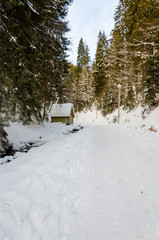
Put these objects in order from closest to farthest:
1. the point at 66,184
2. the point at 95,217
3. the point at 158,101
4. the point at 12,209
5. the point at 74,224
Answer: the point at 12,209 → the point at 74,224 → the point at 95,217 → the point at 66,184 → the point at 158,101

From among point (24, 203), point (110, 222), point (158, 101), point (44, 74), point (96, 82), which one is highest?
point (96, 82)

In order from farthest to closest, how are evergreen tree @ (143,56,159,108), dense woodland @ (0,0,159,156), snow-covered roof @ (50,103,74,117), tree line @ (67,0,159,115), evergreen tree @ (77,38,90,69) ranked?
evergreen tree @ (77,38,90,69) < snow-covered roof @ (50,103,74,117) < tree line @ (67,0,159,115) < evergreen tree @ (143,56,159,108) < dense woodland @ (0,0,159,156)

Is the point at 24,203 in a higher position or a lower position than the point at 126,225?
higher

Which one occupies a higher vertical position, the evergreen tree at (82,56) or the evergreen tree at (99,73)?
the evergreen tree at (82,56)

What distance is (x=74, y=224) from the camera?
1.77 metres

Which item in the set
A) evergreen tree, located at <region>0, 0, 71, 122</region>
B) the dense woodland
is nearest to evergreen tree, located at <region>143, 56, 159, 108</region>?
the dense woodland

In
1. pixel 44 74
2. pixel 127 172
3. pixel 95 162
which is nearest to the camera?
pixel 127 172

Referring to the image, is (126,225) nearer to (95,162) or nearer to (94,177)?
(94,177)

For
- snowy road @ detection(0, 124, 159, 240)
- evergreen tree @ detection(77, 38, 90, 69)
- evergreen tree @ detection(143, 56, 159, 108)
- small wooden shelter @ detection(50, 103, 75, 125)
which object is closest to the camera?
snowy road @ detection(0, 124, 159, 240)

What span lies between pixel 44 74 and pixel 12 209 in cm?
711

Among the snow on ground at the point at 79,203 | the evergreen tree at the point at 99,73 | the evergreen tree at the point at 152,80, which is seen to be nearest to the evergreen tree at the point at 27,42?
the snow on ground at the point at 79,203

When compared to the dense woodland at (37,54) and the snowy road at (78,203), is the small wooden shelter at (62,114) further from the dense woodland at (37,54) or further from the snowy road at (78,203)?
the snowy road at (78,203)

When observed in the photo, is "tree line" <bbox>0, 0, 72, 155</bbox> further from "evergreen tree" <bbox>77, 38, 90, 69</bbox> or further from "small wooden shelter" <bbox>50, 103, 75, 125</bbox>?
"evergreen tree" <bbox>77, 38, 90, 69</bbox>

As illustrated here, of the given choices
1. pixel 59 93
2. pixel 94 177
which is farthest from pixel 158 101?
pixel 94 177
